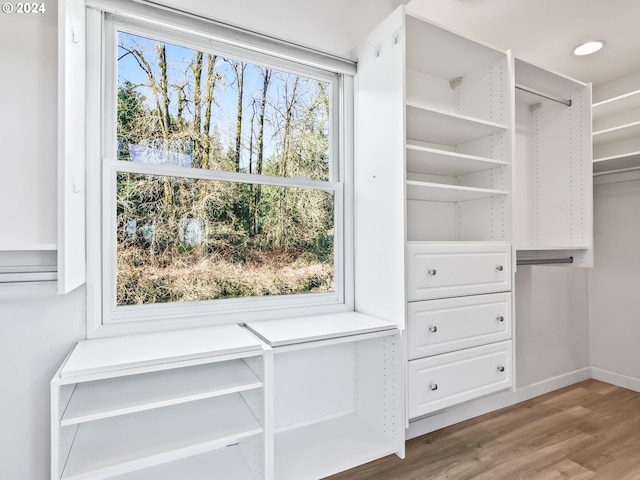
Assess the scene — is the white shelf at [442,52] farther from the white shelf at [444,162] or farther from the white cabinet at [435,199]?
the white shelf at [444,162]

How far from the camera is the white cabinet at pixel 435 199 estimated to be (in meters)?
1.67

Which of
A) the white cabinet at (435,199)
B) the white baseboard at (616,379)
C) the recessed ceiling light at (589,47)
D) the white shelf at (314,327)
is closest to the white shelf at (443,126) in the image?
the white cabinet at (435,199)

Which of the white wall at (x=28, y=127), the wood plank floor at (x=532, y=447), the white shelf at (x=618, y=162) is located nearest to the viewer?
the white wall at (x=28, y=127)

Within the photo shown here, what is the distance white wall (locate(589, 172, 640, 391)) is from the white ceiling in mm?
981

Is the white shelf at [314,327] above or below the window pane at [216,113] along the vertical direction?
below

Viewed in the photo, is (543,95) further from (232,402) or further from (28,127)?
(28,127)

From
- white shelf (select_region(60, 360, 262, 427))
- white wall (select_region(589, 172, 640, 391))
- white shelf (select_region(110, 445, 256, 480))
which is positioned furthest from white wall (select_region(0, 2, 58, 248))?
white wall (select_region(589, 172, 640, 391))

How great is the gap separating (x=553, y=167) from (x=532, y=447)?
1.85 m

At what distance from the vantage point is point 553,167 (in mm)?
2611

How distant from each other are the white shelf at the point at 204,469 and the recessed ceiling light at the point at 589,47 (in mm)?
3265

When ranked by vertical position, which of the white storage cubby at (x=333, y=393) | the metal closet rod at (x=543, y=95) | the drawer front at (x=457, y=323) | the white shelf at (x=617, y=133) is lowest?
the white storage cubby at (x=333, y=393)

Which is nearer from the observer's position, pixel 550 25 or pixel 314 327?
pixel 314 327

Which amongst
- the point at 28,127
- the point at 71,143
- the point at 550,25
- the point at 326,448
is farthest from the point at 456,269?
the point at 28,127

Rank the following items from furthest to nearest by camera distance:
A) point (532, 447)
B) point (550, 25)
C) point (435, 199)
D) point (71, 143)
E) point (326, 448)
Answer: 1. point (550, 25)
2. point (435, 199)
3. point (532, 447)
4. point (326, 448)
5. point (71, 143)
